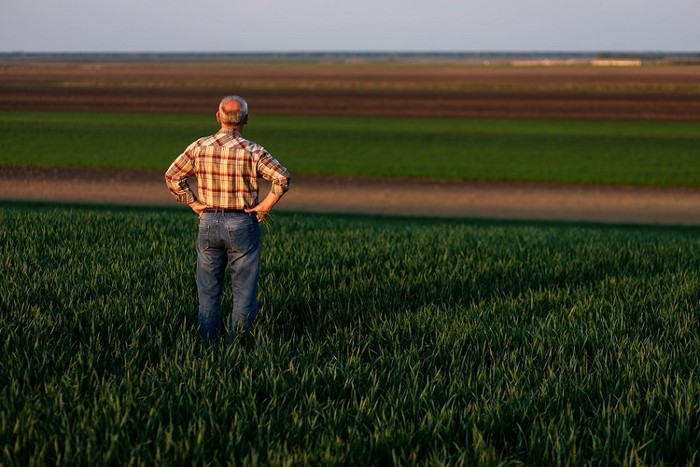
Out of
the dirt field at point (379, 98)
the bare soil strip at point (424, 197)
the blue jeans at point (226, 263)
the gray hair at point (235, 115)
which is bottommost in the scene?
the bare soil strip at point (424, 197)

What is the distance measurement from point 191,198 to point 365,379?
2191 millimetres

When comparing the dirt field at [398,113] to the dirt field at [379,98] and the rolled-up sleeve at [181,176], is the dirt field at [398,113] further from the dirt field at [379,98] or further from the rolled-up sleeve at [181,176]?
the rolled-up sleeve at [181,176]

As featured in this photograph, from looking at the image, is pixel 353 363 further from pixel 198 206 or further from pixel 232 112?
pixel 232 112

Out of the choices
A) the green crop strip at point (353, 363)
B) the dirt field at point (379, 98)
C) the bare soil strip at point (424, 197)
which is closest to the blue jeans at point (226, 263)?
the green crop strip at point (353, 363)

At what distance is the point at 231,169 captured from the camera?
720cm

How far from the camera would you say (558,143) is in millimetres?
38781

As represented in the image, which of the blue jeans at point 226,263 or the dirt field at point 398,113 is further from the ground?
the blue jeans at point 226,263

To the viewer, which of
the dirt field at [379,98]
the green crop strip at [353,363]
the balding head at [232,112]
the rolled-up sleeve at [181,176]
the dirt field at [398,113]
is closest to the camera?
the green crop strip at [353,363]

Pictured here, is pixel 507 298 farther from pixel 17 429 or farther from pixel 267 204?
pixel 17 429

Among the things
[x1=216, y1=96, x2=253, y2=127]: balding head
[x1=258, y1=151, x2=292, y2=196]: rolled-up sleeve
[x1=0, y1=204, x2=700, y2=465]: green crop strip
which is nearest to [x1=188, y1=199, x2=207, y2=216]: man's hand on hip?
[x1=258, y1=151, x2=292, y2=196]: rolled-up sleeve

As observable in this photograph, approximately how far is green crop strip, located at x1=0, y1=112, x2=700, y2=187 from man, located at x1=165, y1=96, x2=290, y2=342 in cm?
2135

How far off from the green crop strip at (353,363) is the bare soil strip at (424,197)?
34.4ft

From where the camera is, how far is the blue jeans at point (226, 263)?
722 centimetres

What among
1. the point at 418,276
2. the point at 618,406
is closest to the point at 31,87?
the point at 418,276
